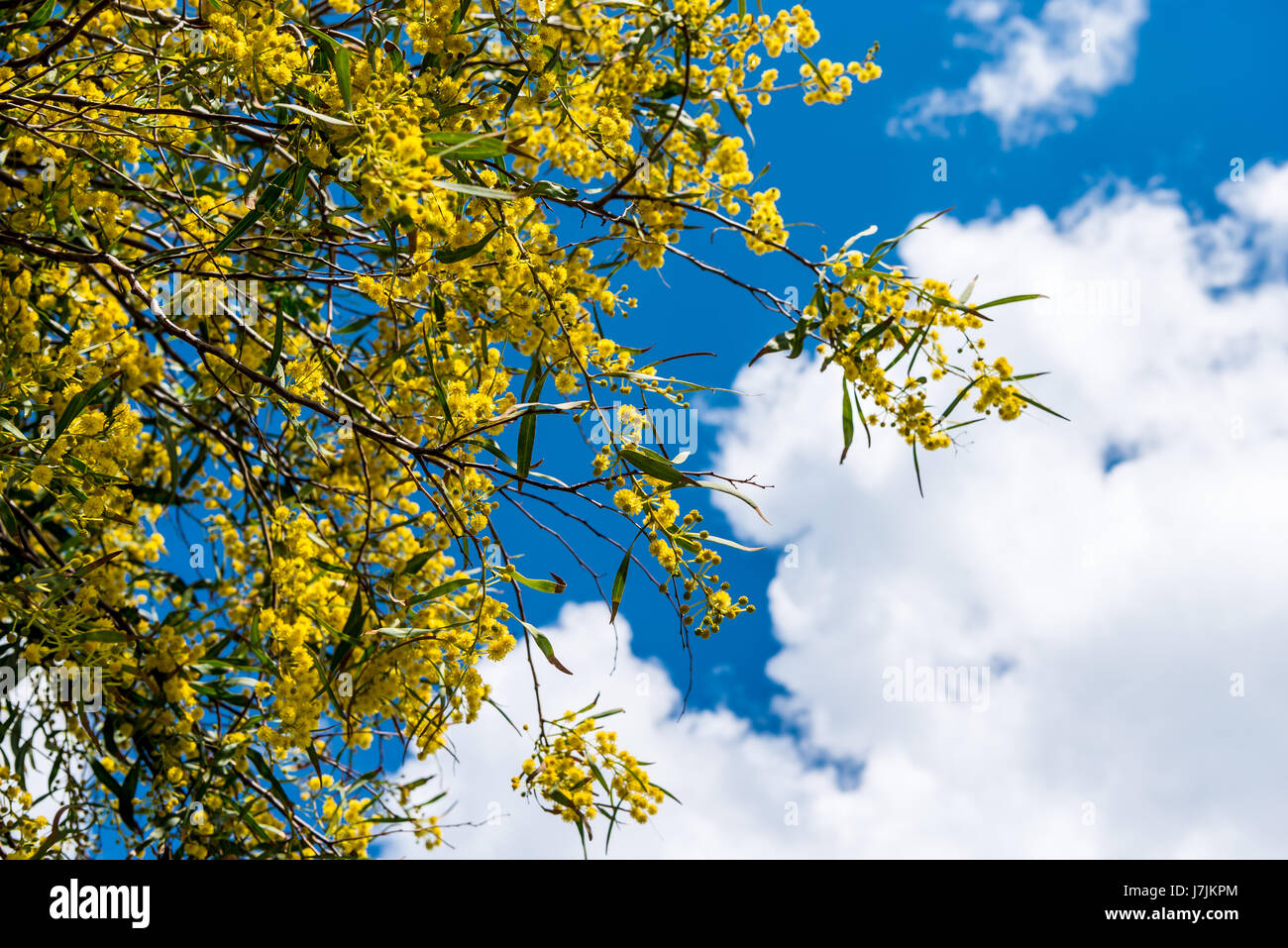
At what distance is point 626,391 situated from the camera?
188 centimetres

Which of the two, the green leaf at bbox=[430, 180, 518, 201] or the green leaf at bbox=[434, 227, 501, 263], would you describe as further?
the green leaf at bbox=[434, 227, 501, 263]

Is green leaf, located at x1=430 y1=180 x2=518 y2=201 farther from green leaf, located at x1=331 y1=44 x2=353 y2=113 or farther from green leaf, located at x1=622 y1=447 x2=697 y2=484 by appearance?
green leaf, located at x1=622 y1=447 x2=697 y2=484

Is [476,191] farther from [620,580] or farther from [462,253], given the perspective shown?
[620,580]

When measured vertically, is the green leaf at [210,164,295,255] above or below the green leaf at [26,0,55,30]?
below

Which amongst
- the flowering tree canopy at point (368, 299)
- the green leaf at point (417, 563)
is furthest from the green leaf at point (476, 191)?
the green leaf at point (417, 563)

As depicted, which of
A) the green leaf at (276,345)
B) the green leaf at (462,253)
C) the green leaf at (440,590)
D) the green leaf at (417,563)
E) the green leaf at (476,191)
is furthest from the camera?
the green leaf at (417,563)

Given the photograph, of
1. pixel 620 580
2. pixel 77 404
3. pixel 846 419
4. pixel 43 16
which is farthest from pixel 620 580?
pixel 43 16

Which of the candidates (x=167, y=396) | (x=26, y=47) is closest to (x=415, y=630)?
(x=167, y=396)

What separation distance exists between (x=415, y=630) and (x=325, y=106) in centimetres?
96

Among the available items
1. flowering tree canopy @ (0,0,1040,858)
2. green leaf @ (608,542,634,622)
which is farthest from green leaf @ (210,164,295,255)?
green leaf @ (608,542,634,622)

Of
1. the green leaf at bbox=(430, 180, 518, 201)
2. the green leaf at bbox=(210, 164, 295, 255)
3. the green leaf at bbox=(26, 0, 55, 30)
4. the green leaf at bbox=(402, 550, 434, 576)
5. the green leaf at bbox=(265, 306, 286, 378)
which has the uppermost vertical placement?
the green leaf at bbox=(26, 0, 55, 30)

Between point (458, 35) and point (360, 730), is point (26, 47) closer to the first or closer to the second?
point (458, 35)

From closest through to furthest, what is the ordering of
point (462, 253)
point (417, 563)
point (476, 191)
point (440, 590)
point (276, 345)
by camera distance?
point (476, 191), point (462, 253), point (440, 590), point (276, 345), point (417, 563)

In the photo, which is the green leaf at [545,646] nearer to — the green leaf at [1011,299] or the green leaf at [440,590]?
the green leaf at [440,590]
